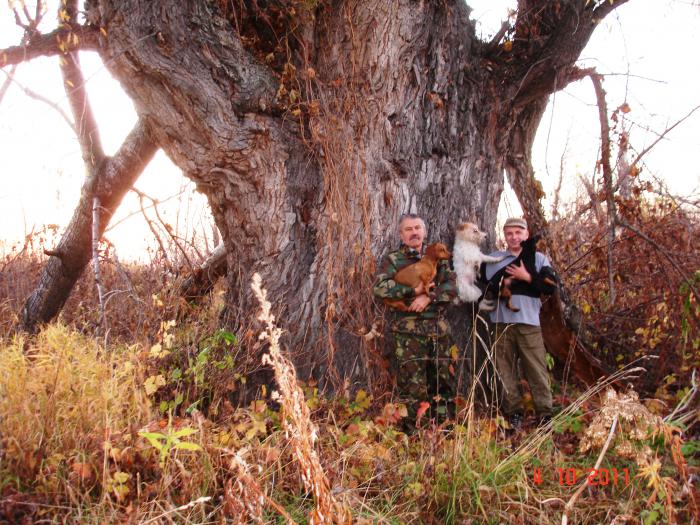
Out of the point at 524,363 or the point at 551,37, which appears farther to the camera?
the point at 551,37

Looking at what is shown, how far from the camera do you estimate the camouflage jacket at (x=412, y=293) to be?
4.07 meters

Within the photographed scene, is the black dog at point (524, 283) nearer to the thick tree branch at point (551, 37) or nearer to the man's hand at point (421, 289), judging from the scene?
the man's hand at point (421, 289)

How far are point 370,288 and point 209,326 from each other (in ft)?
4.66

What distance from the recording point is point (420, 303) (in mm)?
4086

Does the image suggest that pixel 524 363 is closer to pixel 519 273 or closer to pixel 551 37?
pixel 519 273

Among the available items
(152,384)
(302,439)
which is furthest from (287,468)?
→ (152,384)

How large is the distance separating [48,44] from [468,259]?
12.5 ft

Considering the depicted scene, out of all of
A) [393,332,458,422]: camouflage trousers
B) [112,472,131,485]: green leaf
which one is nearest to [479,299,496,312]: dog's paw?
[393,332,458,422]: camouflage trousers

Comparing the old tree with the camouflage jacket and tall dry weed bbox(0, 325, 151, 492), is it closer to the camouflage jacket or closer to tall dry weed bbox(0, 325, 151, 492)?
the camouflage jacket

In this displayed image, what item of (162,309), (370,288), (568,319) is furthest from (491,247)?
(162,309)

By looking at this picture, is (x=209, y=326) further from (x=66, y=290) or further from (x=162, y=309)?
(x=66, y=290)

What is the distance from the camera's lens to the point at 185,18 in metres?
4.14

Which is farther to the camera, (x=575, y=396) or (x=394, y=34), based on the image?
(x=575, y=396)

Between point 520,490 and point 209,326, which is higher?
point 209,326
